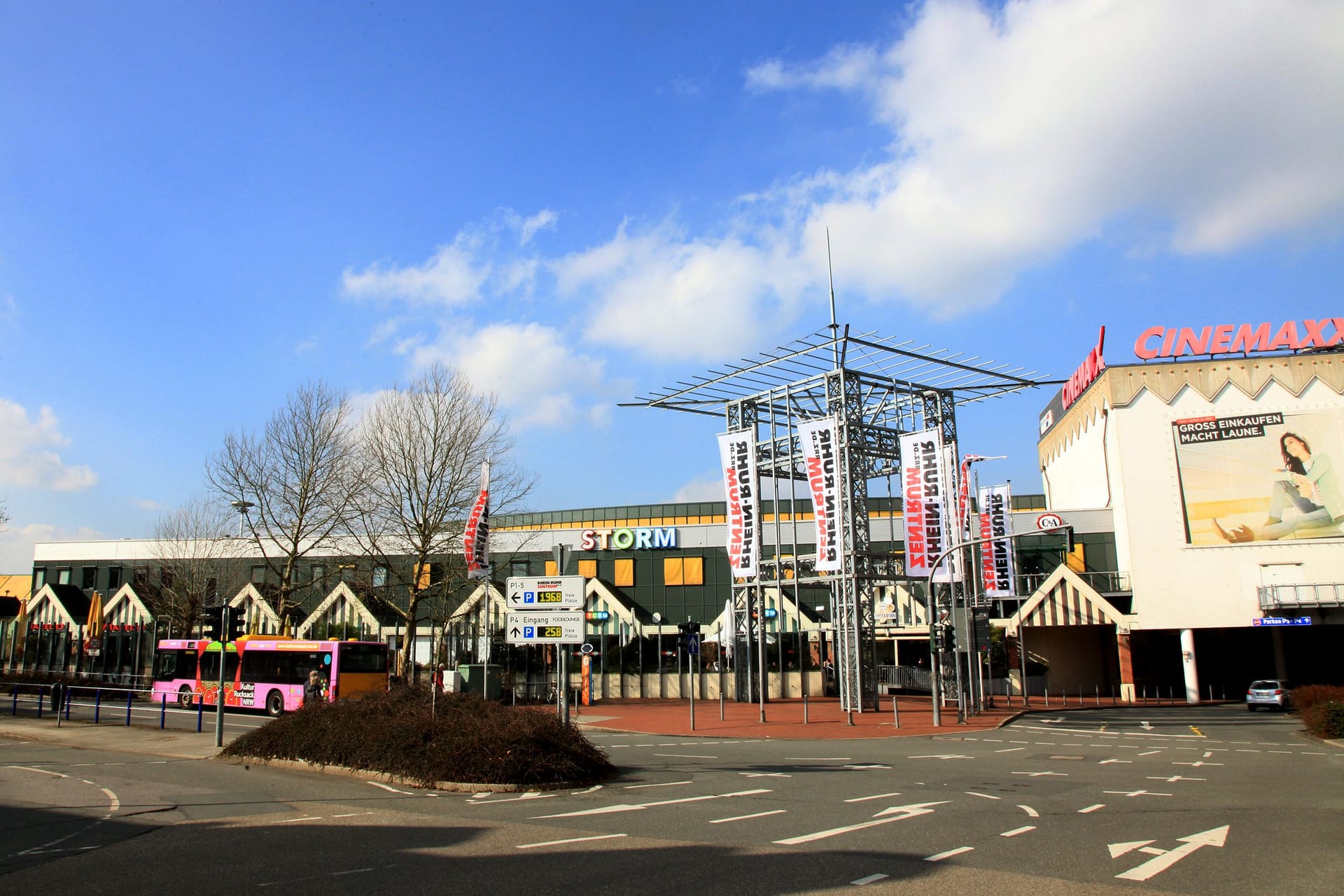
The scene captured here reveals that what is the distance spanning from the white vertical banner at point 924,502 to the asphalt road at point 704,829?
1359 centimetres

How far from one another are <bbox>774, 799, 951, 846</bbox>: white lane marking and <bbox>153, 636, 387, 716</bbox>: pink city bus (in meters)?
21.4

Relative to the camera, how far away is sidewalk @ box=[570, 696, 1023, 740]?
85.3ft

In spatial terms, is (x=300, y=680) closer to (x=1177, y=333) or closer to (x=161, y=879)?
(x=161, y=879)

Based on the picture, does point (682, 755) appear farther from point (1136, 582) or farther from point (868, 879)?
point (1136, 582)

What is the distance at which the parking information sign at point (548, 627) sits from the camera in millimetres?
18812

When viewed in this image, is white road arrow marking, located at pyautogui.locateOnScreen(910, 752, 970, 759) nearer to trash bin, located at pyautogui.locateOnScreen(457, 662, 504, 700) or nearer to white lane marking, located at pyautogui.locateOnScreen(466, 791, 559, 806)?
white lane marking, located at pyautogui.locateOnScreen(466, 791, 559, 806)

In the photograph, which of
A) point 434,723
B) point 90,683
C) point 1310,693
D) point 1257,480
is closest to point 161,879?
point 434,723

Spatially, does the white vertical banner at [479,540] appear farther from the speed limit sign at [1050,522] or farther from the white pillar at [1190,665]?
the speed limit sign at [1050,522]

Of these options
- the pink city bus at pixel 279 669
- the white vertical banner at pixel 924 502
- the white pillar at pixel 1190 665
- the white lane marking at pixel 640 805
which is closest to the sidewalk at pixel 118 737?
the pink city bus at pixel 279 669

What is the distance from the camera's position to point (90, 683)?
45812mm

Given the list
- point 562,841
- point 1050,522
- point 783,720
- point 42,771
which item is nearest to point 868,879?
point 562,841

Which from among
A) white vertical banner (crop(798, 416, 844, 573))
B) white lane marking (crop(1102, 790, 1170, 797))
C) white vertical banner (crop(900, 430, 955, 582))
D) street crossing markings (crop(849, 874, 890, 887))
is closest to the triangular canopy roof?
white vertical banner (crop(900, 430, 955, 582))

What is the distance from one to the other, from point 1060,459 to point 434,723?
55.7 m

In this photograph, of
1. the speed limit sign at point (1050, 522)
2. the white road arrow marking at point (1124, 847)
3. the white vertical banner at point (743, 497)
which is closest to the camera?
the white road arrow marking at point (1124, 847)
